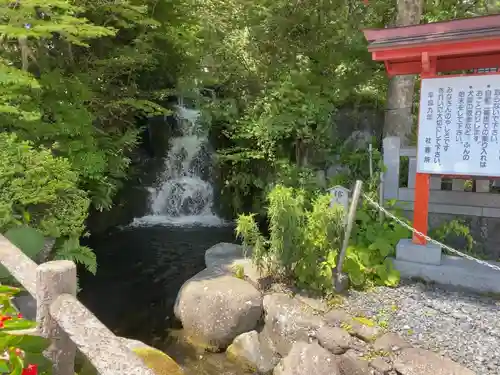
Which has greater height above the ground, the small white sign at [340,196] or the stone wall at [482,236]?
the small white sign at [340,196]

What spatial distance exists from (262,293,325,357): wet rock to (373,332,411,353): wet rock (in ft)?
2.72

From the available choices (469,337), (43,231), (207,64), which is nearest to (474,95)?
(469,337)

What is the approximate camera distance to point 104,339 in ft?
8.79

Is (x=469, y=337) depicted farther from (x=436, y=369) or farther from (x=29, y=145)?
(x=29, y=145)

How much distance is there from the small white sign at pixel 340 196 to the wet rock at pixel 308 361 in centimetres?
248

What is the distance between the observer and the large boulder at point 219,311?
6566 millimetres

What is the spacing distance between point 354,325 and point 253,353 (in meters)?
1.59

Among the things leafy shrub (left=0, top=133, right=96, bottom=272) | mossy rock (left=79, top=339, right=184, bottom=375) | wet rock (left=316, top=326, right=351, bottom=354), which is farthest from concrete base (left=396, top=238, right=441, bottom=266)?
leafy shrub (left=0, top=133, right=96, bottom=272)

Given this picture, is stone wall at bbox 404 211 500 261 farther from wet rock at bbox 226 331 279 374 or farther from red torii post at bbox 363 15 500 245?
wet rock at bbox 226 331 279 374

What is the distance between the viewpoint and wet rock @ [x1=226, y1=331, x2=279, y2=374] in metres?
6.15

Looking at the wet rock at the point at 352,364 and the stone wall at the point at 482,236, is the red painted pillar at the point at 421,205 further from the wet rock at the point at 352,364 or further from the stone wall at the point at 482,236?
the wet rock at the point at 352,364

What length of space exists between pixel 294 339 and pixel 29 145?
217 inches

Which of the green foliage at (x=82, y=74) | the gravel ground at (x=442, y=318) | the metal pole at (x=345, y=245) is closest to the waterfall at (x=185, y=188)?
the green foliage at (x=82, y=74)

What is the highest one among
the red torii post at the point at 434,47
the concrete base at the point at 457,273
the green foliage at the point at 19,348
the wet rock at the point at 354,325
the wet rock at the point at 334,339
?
the red torii post at the point at 434,47
